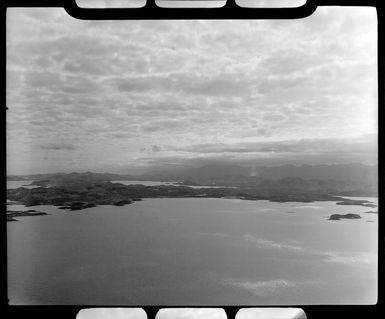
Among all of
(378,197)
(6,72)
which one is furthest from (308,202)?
A: (6,72)

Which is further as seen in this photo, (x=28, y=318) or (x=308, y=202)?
(x=308, y=202)
